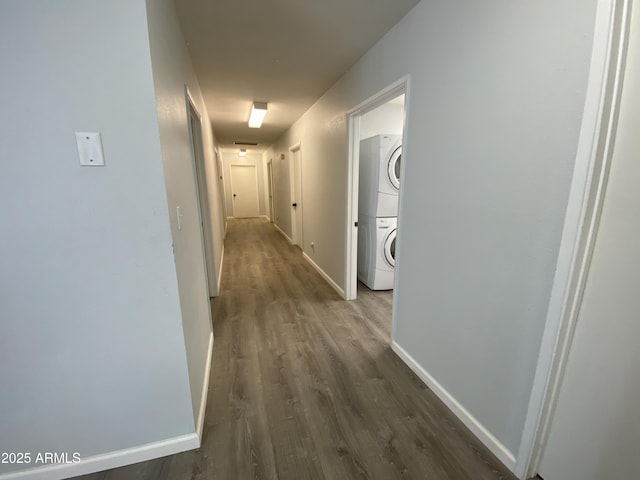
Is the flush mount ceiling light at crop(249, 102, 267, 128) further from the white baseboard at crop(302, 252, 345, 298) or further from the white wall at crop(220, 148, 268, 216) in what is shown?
the white wall at crop(220, 148, 268, 216)

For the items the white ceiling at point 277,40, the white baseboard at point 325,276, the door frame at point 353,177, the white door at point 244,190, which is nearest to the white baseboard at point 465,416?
the door frame at point 353,177

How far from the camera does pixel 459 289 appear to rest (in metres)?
1.50

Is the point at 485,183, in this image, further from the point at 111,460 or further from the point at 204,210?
the point at 204,210

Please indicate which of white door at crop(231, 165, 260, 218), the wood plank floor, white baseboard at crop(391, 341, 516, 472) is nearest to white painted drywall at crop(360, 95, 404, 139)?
the wood plank floor

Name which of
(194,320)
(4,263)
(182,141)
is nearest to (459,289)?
(194,320)

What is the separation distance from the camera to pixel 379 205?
3.04 metres

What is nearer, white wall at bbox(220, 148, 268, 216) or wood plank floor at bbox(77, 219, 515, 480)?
wood plank floor at bbox(77, 219, 515, 480)

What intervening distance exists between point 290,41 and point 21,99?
1674 mm

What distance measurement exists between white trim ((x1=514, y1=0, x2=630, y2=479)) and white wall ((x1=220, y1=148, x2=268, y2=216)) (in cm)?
892

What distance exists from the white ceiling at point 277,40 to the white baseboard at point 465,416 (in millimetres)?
2291

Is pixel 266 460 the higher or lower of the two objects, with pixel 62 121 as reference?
lower

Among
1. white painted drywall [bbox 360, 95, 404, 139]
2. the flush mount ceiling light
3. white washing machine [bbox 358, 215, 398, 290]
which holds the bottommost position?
white washing machine [bbox 358, 215, 398, 290]

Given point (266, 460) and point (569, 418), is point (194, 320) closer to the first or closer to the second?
point (266, 460)

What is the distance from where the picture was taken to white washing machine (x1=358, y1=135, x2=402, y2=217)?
2.92 metres
